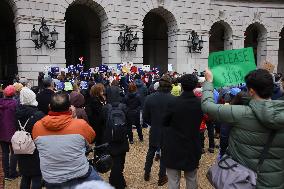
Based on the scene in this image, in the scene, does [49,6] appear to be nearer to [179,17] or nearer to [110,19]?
[110,19]

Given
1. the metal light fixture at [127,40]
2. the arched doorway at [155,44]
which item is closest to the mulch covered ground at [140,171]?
the metal light fixture at [127,40]

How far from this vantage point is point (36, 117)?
5148 mm

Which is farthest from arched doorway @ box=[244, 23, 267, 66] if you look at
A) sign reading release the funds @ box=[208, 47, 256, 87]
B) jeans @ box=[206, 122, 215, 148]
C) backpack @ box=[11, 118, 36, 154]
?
backpack @ box=[11, 118, 36, 154]

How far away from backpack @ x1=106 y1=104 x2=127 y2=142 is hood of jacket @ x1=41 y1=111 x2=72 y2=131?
233 cm

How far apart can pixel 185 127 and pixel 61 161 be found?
6.65ft

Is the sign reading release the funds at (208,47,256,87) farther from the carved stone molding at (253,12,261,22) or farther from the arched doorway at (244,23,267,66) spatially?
the arched doorway at (244,23,267,66)

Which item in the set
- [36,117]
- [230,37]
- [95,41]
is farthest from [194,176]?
[230,37]

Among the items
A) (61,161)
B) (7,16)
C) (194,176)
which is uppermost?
(7,16)

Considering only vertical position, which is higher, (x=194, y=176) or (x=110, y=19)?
(x=110, y=19)

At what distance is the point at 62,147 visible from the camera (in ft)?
12.0

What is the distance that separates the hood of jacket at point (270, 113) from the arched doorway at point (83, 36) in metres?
21.8

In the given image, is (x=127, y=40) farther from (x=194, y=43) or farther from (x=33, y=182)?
(x=33, y=182)

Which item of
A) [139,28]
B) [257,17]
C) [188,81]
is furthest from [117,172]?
[257,17]

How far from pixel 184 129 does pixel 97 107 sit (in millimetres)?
2870
